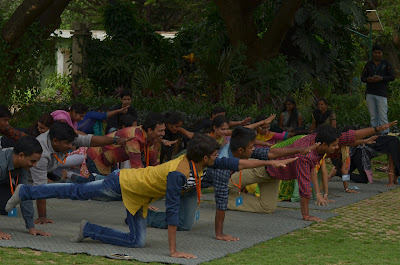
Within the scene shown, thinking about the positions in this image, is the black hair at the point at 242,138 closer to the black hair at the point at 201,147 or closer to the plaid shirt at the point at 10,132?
the black hair at the point at 201,147

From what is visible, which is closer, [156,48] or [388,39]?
[156,48]

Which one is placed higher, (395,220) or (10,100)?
(10,100)

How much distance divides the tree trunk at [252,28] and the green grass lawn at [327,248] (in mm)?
9528

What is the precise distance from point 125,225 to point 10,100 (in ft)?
32.3

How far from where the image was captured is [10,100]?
703 inches

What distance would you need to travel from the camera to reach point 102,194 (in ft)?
24.2

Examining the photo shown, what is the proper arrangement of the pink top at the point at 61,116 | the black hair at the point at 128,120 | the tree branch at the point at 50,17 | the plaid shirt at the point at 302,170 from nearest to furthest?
the plaid shirt at the point at 302,170, the pink top at the point at 61,116, the black hair at the point at 128,120, the tree branch at the point at 50,17

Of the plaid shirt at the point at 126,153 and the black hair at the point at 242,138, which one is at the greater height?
the black hair at the point at 242,138

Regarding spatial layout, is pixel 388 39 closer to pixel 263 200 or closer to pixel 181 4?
pixel 181 4

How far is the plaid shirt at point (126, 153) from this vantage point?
9.42 metres

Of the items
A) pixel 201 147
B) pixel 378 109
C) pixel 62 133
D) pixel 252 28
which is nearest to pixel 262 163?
pixel 201 147

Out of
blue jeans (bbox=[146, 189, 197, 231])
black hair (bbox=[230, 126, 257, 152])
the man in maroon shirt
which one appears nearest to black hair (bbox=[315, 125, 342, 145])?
the man in maroon shirt

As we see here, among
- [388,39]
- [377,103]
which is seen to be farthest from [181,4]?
[377,103]

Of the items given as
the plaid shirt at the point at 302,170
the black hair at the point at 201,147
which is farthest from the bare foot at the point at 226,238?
the plaid shirt at the point at 302,170
